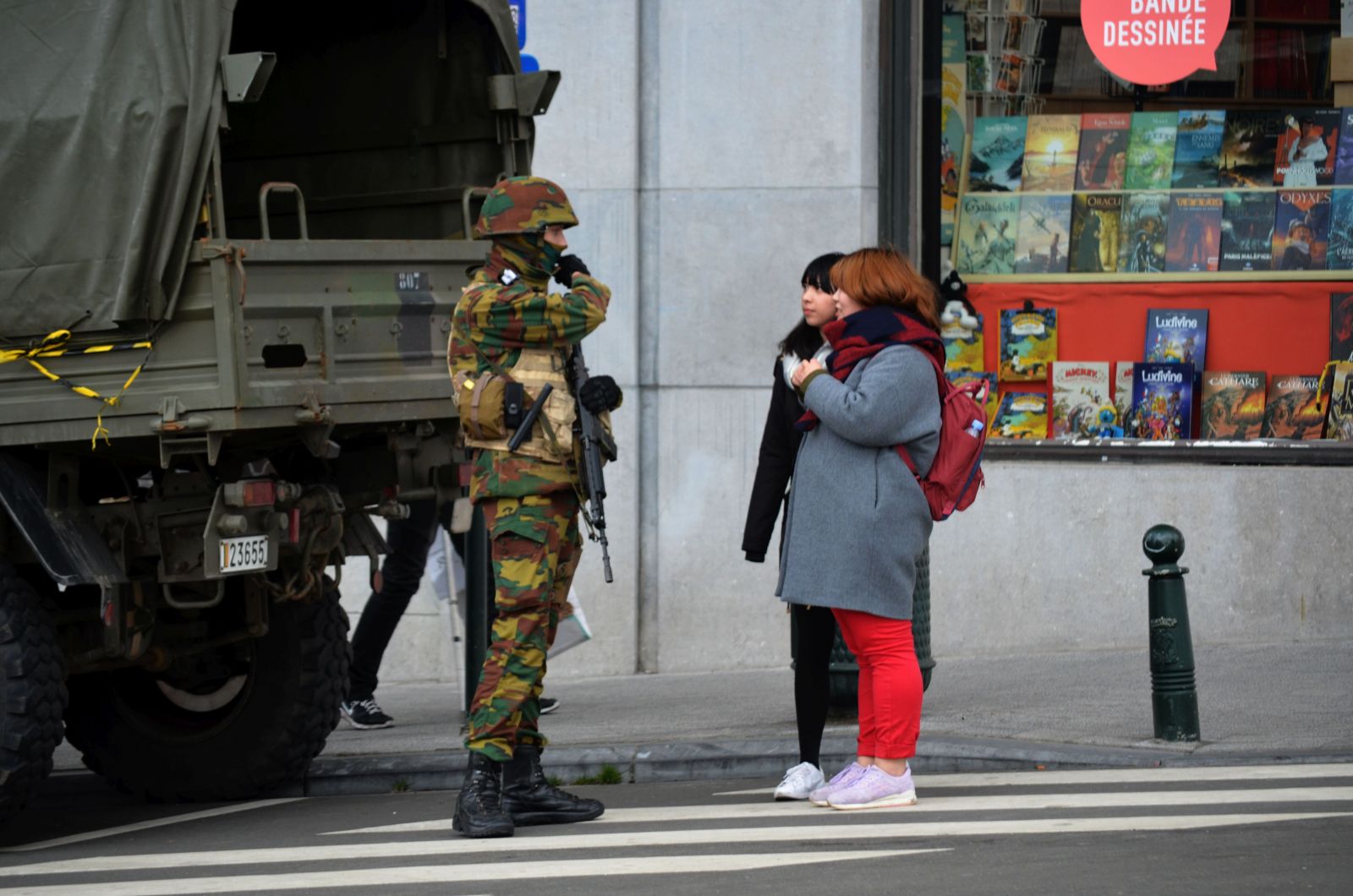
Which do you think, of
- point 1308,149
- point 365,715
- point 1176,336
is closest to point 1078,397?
point 1176,336

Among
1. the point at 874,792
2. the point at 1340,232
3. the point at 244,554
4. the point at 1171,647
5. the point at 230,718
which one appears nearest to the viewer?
the point at 874,792

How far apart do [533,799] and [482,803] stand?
25 centimetres

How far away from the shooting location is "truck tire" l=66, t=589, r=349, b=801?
26.3 ft

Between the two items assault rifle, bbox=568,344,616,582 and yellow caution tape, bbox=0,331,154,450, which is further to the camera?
yellow caution tape, bbox=0,331,154,450

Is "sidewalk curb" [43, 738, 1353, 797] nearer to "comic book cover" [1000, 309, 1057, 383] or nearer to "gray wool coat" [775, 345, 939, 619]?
"gray wool coat" [775, 345, 939, 619]

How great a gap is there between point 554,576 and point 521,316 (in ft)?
2.75

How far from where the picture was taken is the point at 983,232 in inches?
453

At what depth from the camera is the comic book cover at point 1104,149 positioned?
11273 millimetres

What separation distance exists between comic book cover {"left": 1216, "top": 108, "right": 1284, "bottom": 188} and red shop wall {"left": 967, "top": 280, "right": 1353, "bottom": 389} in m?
0.59

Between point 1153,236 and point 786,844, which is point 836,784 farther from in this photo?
point 1153,236

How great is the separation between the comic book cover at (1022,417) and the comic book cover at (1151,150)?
1.23 metres

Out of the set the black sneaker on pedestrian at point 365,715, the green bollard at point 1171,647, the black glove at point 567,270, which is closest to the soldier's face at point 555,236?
the black glove at point 567,270

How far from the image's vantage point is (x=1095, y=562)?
10.9 metres

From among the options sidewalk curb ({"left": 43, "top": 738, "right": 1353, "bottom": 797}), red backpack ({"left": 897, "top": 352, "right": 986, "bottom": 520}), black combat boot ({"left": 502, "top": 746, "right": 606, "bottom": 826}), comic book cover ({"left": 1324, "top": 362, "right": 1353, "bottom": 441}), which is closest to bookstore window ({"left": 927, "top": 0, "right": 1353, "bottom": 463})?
comic book cover ({"left": 1324, "top": 362, "right": 1353, "bottom": 441})
